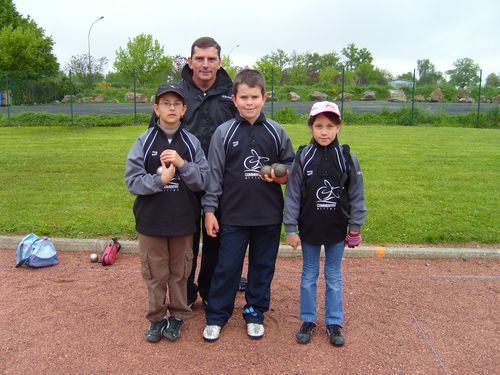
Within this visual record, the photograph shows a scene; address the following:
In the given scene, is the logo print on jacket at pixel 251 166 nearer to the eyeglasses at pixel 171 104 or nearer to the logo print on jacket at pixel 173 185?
the logo print on jacket at pixel 173 185

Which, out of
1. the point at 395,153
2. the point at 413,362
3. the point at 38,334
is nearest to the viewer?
the point at 413,362

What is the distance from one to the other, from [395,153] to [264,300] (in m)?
8.75

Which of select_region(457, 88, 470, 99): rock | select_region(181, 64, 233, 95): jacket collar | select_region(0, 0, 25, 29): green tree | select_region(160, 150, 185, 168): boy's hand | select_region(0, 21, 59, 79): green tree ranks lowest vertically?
select_region(160, 150, 185, 168): boy's hand

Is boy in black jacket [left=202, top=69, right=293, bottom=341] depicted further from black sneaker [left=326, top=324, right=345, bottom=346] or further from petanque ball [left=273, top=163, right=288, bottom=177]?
black sneaker [left=326, top=324, right=345, bottom=346]

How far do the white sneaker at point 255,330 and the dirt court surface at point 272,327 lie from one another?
0.15 ft

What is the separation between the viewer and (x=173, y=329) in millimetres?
3750

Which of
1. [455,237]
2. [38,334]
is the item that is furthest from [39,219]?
[455,237]

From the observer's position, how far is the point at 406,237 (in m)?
5.93

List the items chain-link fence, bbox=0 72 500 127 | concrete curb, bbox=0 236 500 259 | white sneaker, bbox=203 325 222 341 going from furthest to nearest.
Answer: chain-link fence, bbox=0 72 500 127, concrete curb, bbox=0 236 500 259, white sneaker, bbox=203 325 222 341

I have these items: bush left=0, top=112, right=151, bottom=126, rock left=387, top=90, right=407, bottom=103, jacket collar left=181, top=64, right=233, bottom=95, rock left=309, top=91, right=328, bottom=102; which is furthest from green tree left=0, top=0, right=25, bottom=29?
jacket collar left=181, top=64, right=233, bottom=95

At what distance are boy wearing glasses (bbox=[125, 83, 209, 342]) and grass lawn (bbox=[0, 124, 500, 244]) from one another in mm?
2318

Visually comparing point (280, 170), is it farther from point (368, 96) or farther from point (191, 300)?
point (368, 96)

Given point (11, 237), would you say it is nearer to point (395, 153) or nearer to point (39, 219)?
point (39, 219)

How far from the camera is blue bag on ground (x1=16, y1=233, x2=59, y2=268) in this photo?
201 inches
